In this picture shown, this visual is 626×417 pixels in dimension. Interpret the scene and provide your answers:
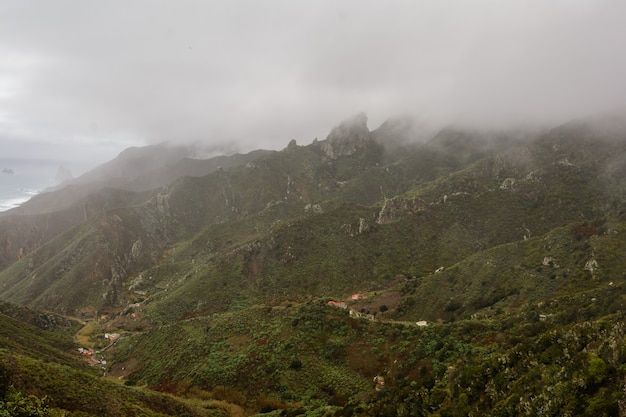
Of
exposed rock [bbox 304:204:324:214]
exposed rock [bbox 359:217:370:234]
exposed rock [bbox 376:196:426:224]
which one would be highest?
exposed rock [bbox 304:204:324:214]

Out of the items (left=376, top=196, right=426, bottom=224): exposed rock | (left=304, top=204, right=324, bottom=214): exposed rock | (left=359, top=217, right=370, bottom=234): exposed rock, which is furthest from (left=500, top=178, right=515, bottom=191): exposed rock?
(left=304, top=204, right=324, bottom=214): exposed rock

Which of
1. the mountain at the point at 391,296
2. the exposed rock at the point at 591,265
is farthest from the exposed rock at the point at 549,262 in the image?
the exposed rock at the point at 591,265

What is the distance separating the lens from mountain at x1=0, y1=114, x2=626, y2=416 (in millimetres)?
27516

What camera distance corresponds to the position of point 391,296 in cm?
8250

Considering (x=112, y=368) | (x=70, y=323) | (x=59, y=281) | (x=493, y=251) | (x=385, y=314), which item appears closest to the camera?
(x=112, y=368)

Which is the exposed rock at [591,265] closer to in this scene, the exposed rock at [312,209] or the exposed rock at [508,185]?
the exposed rock at [508,185]

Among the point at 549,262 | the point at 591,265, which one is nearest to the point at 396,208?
the point at 549,262

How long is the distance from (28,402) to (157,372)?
41.8 meters

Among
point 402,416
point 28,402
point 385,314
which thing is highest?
point 28,402

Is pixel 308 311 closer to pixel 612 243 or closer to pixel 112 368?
pixel 112 368

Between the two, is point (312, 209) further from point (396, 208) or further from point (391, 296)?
point (391, 296)

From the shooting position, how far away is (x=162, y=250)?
175 metres

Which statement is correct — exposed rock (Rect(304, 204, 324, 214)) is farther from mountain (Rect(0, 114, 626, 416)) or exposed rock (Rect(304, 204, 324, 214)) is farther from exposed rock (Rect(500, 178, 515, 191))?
exposed rock (Rect(500, 178, 515, 191))

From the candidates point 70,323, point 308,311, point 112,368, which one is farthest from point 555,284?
point 70,323
